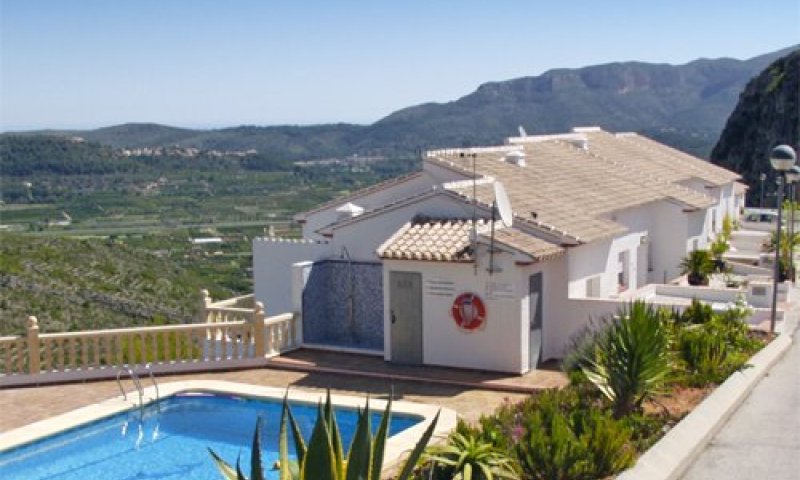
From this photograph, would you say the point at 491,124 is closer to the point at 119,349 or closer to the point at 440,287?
the point at 440,287

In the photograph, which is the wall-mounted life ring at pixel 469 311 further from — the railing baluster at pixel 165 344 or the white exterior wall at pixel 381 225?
the railing baluster at pixel 165 344

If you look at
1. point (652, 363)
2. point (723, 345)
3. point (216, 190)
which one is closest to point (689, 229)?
point (723, 345)

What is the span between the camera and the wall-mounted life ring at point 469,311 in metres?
16.3

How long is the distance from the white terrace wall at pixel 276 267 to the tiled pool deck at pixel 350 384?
463cm

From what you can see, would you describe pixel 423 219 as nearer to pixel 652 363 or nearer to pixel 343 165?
pixel 652 363

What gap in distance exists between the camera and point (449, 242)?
55.0 feet

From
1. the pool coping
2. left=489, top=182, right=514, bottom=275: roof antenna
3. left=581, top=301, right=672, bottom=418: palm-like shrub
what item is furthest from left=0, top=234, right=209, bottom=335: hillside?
left=581, top=301, right=672, bottom=418: palm-like shrub

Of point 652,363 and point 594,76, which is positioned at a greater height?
point 594,76

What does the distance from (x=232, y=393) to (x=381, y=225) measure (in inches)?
201

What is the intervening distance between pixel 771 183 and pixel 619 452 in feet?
205

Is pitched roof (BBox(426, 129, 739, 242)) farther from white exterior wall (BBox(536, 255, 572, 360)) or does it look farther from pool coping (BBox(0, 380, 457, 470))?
pool coping (BBox(0, 380, 457, 470))

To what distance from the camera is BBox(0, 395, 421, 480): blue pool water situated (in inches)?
504

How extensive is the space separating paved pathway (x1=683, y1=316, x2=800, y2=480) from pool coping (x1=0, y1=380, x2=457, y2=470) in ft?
11.5

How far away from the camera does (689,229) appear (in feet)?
85.6
